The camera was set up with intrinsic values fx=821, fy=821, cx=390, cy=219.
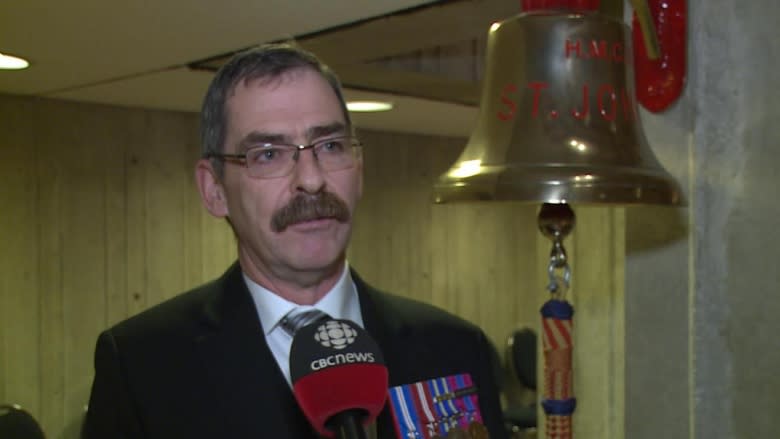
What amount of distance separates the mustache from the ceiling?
653mm

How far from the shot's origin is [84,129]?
3.04 m

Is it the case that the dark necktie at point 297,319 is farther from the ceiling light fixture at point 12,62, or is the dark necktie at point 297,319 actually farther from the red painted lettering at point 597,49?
the ceiling light fixture at point 12,62

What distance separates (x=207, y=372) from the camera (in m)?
1.12

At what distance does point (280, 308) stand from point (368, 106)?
1989 mm

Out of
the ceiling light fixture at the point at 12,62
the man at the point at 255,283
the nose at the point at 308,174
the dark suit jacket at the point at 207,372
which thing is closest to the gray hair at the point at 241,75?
the man at the point at 255,283

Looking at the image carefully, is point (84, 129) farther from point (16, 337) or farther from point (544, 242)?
point (544, 242)

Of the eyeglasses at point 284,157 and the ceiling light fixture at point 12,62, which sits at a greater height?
the ceiling light fixture at point 12,62

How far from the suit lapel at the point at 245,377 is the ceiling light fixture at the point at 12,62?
1.35 m

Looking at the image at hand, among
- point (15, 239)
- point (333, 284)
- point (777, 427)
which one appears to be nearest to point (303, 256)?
point (333, 284)

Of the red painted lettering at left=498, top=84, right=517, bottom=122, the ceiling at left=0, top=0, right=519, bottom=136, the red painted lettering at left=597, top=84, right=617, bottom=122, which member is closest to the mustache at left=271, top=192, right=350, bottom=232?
the red painted lettering at left=498, top=84, right=517, bottom=122

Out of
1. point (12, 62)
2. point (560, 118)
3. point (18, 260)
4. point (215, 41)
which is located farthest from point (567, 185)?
point (18, 260)

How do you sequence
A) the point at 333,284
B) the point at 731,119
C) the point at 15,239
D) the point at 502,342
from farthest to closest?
1. the point at 502,342
2. the point at 15,239
3. the point at 731,119
4. the point at 333,284

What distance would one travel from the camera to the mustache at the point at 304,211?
1028 mm

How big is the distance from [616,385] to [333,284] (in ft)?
1.87
